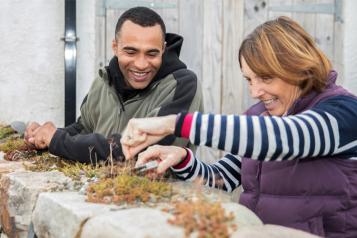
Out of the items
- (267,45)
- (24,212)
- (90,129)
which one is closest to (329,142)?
(267,45)

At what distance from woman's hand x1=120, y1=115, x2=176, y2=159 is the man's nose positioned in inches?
53.1

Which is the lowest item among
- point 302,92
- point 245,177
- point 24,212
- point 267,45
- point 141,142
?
point 24,212

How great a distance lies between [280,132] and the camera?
98.3 inches

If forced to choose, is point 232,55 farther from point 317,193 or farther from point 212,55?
point 317,193

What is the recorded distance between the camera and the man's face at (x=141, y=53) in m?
4.00

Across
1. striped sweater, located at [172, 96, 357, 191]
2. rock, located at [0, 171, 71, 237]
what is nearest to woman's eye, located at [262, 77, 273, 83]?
striped sweater, located at [172, 96, 357, 191]

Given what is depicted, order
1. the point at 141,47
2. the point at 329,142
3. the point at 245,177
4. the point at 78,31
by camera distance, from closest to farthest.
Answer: the point at 329,142 → the point at 245,177 → the point at 141,47 → the point at 78,31

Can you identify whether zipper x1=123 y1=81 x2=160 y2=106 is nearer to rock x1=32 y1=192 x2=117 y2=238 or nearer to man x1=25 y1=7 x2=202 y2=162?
man x1=25 y1=7 x2=202 y2=162

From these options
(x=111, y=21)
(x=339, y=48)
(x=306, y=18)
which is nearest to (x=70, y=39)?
(x=111, y=21)

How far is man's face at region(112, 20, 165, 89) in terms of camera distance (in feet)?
13.1

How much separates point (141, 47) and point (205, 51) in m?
1.92

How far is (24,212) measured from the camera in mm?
3221

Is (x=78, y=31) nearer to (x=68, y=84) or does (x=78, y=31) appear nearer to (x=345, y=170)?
(x=68, y=84)

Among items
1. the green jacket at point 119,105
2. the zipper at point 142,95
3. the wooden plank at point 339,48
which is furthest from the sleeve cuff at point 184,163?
the wooden plank at point 339,48
